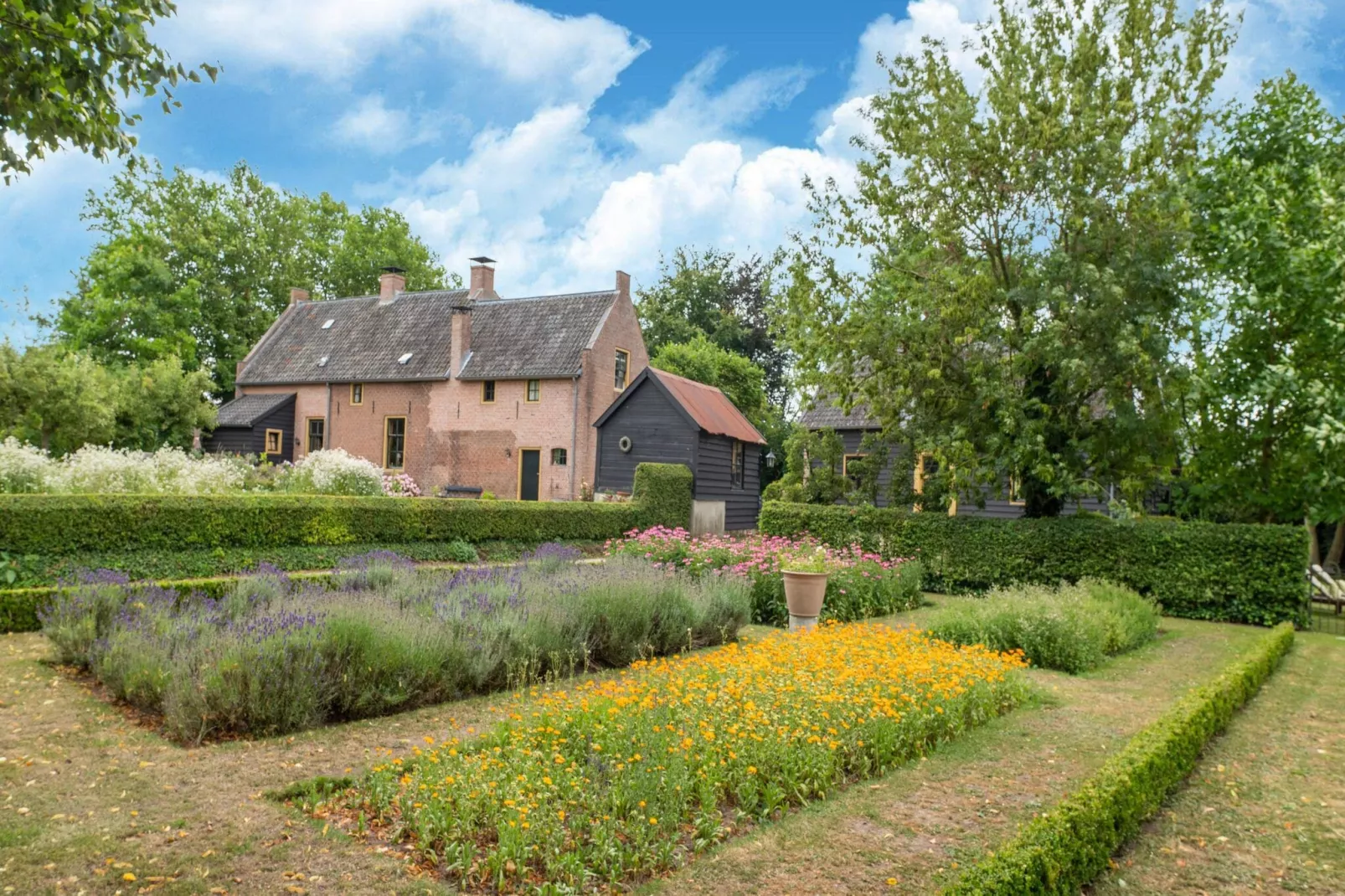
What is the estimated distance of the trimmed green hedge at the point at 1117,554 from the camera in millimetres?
14516

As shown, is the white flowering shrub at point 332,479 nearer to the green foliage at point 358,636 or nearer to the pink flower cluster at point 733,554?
the pink flower cluster at point 733,554

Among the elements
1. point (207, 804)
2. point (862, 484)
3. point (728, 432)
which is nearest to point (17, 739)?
point (207, 804)

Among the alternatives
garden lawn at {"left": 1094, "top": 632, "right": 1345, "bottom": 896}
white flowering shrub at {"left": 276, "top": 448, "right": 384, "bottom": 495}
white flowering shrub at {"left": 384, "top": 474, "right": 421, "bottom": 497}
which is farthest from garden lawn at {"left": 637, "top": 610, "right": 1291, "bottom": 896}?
white flowering shrub at {"left": 384, "top": 474, "right": 421, "bottom": 497}

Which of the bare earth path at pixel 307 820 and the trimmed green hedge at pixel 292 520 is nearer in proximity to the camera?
the bare earth path at pixel 307 820

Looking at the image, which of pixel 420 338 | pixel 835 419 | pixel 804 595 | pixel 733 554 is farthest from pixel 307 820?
pixel 420 338

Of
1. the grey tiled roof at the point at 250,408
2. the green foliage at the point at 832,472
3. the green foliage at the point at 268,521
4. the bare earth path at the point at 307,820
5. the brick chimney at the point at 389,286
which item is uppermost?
the brick chimney at the point at 389,286

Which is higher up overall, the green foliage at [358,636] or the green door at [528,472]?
the green door at [528,472]

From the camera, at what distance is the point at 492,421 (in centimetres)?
3072

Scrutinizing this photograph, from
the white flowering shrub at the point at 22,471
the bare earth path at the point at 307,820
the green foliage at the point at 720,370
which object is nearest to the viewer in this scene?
the bare earth path at the point at 307,820

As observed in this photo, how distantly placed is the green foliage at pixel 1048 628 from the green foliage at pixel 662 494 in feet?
36.9

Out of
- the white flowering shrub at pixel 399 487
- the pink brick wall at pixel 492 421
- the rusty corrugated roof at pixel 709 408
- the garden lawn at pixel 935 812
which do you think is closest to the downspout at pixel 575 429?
the pink brick wall at pixel 492 421

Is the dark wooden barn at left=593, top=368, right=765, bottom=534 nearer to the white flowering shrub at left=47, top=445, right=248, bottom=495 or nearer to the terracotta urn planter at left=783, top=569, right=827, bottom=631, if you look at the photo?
the white flowering shrub at left=47, top=445, right=248, bottom=495

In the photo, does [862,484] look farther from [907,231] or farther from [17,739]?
[17,739]

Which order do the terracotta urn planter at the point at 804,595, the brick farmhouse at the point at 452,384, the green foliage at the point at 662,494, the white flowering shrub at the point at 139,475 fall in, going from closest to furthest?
the terracotta urn planter at the point at 804,595
the white flowering shrub at the point at 139,475
the green foliage at the point at 662,494
the brick farmhouse at the point at 452,384
